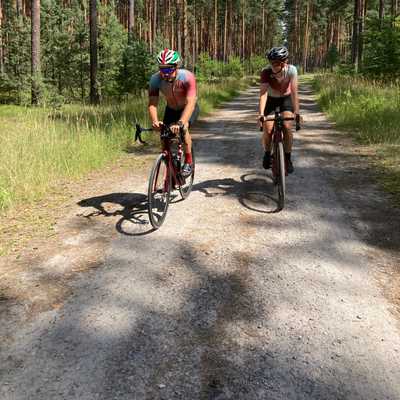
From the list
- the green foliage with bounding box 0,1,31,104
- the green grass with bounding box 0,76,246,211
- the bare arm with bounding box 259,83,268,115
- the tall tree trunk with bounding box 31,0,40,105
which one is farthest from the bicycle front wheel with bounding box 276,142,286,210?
the green foliage with bounding box 0,1,31,104

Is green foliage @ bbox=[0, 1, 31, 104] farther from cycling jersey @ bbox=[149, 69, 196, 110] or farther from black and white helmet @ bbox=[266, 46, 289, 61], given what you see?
black and white helmet @ bbox=[266, 46, 289, 61]

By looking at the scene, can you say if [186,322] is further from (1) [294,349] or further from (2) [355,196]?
(2) [355,196]

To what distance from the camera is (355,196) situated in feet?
21.0

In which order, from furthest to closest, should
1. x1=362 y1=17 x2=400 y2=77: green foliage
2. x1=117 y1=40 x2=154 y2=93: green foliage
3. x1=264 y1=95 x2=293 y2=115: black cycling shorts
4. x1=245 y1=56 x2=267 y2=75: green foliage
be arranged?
x1=245 y1=56 x2=267 y2=75: green foliage < x1=117 y1=40 x2=154 y2=93: green foliage < x1=362 y1=17 x2=400 y2=77: green foliage < x1=264 y1=95 x2=293 y2=115: black cycling shorts

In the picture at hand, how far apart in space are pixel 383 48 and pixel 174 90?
1571cm

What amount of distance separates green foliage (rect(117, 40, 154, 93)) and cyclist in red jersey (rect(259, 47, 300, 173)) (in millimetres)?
14460

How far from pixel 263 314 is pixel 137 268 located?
4.57ft

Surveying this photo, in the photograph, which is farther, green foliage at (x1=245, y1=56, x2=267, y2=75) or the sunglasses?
green foliage at (x1=245, y1=56, x2=267, y2=75)

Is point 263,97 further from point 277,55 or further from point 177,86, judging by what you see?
point 177,86

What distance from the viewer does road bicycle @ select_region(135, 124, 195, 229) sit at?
500 cm

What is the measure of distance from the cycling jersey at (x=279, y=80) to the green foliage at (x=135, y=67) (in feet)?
47.8

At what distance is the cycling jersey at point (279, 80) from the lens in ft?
19.6

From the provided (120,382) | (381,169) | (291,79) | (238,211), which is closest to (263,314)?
(120,382)

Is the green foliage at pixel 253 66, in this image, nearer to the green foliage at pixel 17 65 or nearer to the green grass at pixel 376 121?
the green foliage at pixel 17 65
